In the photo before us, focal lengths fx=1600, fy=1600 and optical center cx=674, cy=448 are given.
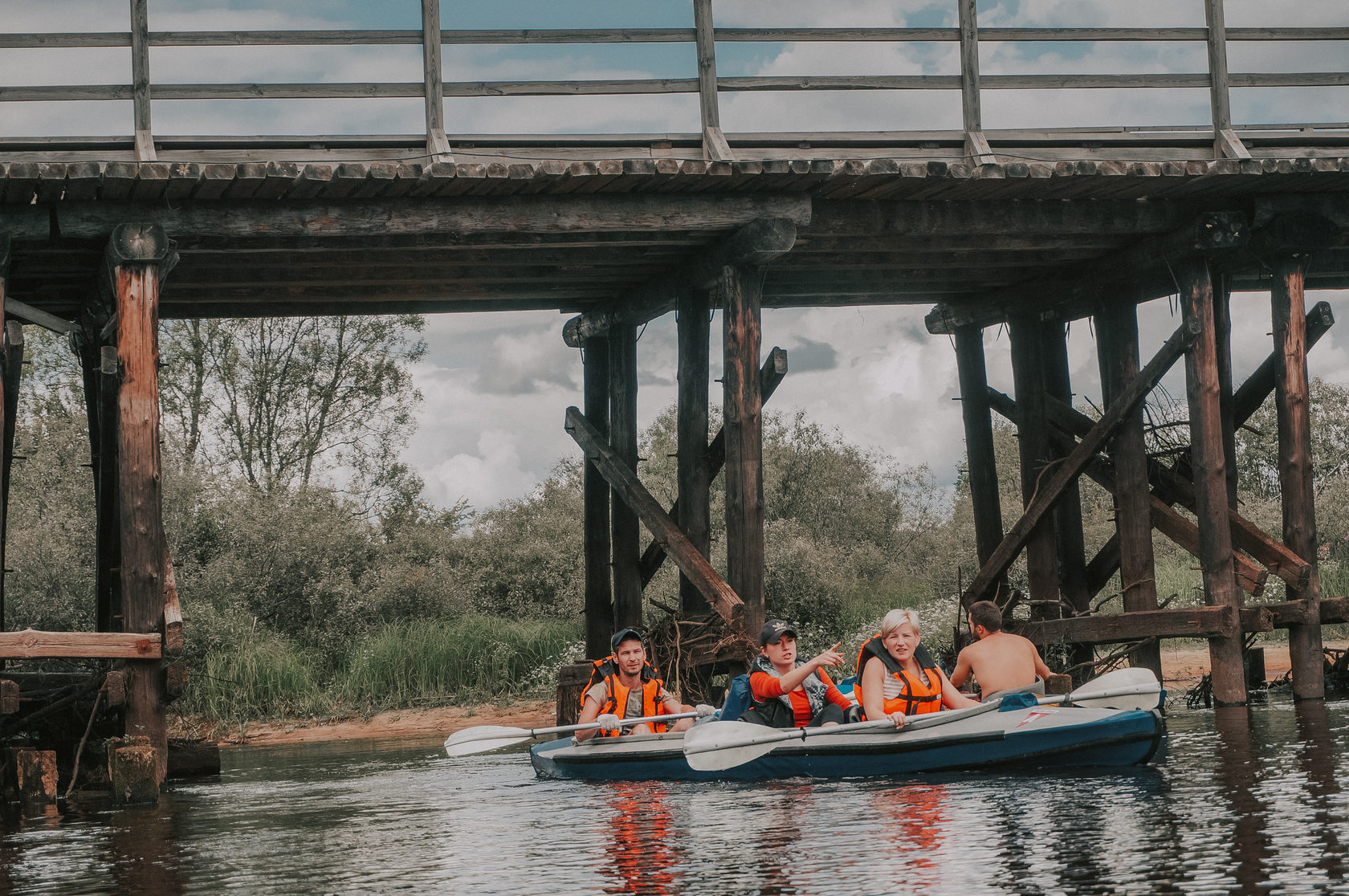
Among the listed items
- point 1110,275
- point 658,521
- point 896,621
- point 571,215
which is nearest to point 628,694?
point 658,521

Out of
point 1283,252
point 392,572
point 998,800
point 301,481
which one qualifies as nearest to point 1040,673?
point 998,800

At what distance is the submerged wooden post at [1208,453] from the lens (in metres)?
13.9

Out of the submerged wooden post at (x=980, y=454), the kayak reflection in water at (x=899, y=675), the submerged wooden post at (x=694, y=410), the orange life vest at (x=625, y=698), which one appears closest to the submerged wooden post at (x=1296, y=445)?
the submerged wooden post at (x=980, y=454)

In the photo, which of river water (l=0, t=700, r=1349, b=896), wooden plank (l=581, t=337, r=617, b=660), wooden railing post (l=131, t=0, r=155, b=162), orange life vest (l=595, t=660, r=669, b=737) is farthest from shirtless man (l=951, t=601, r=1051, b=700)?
wooden railing post (l=131, t=0, r=155, b=162)

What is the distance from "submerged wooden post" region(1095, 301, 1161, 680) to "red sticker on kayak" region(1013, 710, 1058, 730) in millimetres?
4907

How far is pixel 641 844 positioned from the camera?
8016 mm

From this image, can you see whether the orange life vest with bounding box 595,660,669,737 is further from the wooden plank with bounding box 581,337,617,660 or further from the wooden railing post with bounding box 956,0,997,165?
the wooden railing post with bounding box 956,0,997,165

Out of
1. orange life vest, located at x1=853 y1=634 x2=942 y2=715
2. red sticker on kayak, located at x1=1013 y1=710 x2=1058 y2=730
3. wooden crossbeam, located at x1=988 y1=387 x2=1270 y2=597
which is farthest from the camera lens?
wooden crossbeam, located at x1=988 y1=387 x2=1270 y2=597

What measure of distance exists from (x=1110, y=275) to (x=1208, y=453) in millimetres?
1979

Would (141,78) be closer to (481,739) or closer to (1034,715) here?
(481,739)

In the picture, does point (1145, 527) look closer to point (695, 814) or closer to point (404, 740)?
point (695, 814)

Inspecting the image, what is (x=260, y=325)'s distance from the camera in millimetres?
32938

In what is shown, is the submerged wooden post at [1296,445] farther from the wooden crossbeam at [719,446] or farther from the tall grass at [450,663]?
the tall grass at [450,663]

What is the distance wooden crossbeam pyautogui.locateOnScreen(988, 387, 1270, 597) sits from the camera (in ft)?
47.5
